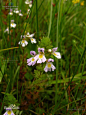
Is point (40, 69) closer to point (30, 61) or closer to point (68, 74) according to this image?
point (30, 61)

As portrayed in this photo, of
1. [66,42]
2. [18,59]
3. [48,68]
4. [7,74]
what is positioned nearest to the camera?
[48,68]

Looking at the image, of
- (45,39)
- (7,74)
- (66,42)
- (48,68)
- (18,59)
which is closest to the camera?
(45,39)

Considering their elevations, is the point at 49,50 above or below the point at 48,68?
above

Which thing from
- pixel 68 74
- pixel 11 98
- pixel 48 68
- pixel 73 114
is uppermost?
pixel 48 68

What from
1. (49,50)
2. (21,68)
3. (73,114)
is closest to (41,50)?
(49,50)

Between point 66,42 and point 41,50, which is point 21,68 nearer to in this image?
point 41,50

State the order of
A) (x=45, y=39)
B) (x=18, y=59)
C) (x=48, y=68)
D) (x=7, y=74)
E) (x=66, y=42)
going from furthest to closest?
(x=66, y=42)
(x=18, y=59)
(x=7, y=74)
(x=48, y=68)
(x=45, y=39)

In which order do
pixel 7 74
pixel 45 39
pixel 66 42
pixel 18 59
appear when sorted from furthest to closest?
pixel 66 42 < pixel 18 59 < pixel 7 74 < pixel 45 39

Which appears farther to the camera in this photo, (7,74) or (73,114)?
(7,74)

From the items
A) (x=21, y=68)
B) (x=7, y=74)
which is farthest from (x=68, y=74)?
(x=7, y=74)
